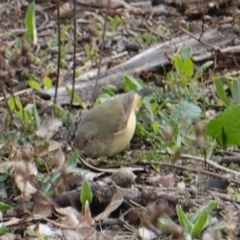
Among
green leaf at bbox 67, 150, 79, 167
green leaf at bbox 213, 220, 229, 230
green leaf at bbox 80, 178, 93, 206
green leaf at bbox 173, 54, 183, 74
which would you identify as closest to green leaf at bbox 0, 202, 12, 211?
green leaf at bbox 80, 178, 93, 206

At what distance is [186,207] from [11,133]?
1.29 meters

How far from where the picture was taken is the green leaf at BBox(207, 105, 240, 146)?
4609mm

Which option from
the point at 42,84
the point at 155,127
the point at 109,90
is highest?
the point at 155,127

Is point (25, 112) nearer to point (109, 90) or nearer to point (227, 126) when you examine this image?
point (109, 90)

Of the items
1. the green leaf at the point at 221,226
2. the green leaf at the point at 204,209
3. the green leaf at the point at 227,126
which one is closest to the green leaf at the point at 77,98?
the green leaf at the point at 227,126

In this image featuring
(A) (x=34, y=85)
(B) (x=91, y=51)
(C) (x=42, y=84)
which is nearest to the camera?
(A) (x=34, y=85)

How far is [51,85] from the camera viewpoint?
18.7 ft

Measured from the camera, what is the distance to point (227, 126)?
15.3ft

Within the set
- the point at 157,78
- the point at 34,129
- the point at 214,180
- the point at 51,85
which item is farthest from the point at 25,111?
the point at 214,180

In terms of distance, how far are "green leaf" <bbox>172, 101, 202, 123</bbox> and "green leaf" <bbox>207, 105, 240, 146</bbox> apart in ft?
0.86

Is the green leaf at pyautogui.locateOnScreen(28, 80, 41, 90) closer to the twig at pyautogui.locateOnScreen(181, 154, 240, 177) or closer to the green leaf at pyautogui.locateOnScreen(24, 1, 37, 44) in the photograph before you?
the green leaf at pyautogui.locateOnScreen(24, 1, 37, 44)

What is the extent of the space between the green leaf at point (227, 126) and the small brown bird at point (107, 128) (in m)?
0.43

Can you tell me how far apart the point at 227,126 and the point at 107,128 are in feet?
2.09

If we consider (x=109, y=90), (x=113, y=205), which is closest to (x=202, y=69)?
(x=109, y=90)
